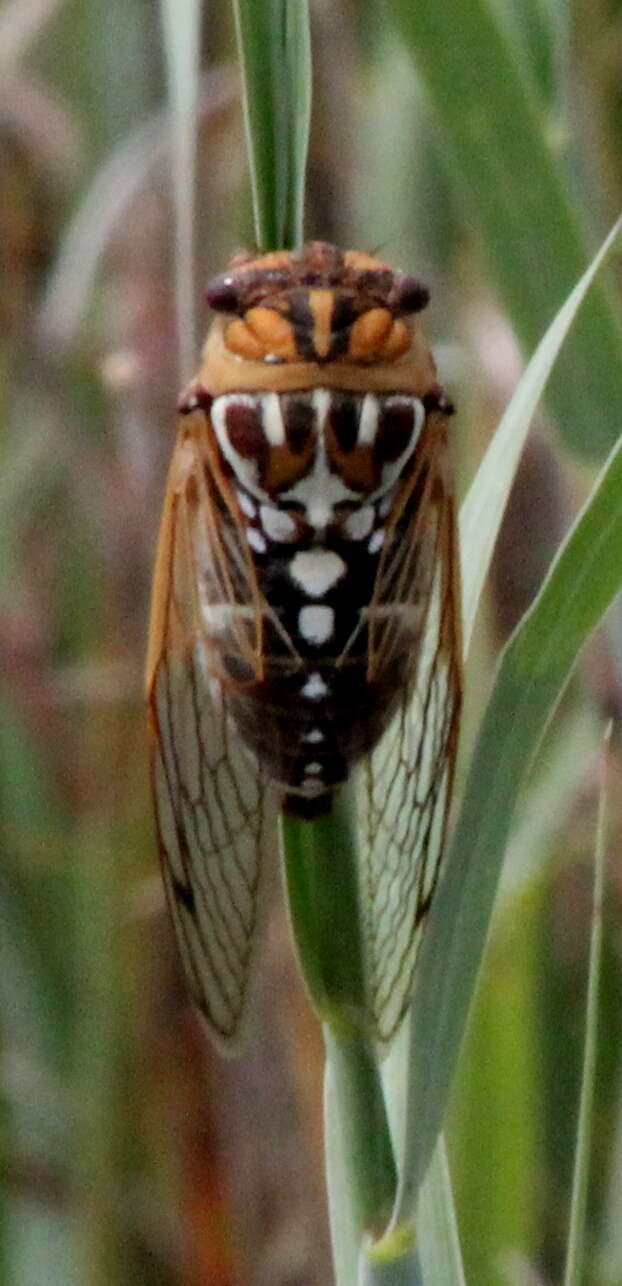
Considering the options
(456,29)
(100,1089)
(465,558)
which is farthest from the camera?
(100,1089)

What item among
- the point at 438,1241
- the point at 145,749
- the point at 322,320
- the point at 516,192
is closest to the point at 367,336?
the point at 322,320

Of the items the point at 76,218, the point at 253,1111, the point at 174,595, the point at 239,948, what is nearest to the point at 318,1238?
the point at 253,1111

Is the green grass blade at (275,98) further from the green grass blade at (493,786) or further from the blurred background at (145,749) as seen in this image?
the blurred background at (145,749)

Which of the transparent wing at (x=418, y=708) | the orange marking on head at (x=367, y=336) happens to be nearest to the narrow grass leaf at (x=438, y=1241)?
the transparent wing at (x=418, y=708)

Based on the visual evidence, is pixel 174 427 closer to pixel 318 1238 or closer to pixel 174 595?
pixel 174 595

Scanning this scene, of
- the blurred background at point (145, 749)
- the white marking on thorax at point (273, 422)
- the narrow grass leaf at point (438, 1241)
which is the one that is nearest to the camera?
the narrow grass leaf at point (438, 1241)

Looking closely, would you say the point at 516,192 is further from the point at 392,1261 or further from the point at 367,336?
the point at 392,1261

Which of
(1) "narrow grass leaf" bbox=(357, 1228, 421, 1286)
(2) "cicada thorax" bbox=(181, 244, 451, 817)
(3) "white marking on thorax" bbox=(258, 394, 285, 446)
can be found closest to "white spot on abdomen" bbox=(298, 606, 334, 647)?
(2) "cicada thorax" bbox=(181, 244, 451, 817)

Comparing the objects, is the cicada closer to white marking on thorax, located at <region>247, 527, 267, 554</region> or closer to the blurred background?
white marking on thorax, located at <region>247, 527, 267, 554</region>
